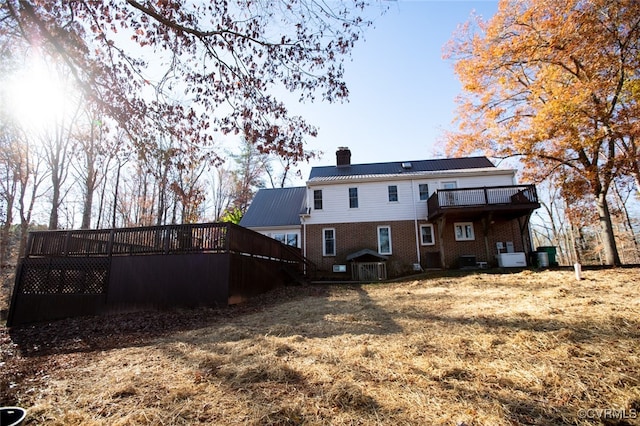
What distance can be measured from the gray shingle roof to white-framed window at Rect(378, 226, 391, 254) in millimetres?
3715

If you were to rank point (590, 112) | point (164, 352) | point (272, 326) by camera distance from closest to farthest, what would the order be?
point (164, 352)
point (272, 326)
point (590, 112)

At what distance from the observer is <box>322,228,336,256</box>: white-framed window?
17562 mm

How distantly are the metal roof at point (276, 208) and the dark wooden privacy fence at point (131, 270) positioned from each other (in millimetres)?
9645

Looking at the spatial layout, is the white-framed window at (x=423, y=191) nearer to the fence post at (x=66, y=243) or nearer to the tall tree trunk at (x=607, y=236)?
the tall tree trunk at (x=607, y=236)

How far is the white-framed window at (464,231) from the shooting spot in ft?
53.6

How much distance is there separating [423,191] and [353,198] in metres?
4.16

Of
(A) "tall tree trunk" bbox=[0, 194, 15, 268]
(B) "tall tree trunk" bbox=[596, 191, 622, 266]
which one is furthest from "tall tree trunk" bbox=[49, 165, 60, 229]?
(B) "tall tree trunk" bbox=[596, 191, 622, 266]

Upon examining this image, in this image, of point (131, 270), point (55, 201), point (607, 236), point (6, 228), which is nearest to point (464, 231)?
point (607, 236)

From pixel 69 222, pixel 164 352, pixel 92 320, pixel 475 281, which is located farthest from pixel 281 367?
pixel 69 222

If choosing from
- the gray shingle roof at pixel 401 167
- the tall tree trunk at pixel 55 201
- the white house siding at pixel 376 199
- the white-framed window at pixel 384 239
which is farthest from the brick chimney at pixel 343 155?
the tall tree trunk at pixel 55 201

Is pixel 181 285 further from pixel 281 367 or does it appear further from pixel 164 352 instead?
pixel 281 367

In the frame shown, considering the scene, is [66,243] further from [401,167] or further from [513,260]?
[513,260]

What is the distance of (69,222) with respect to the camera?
2675 centimetres

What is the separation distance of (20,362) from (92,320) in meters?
3.62
